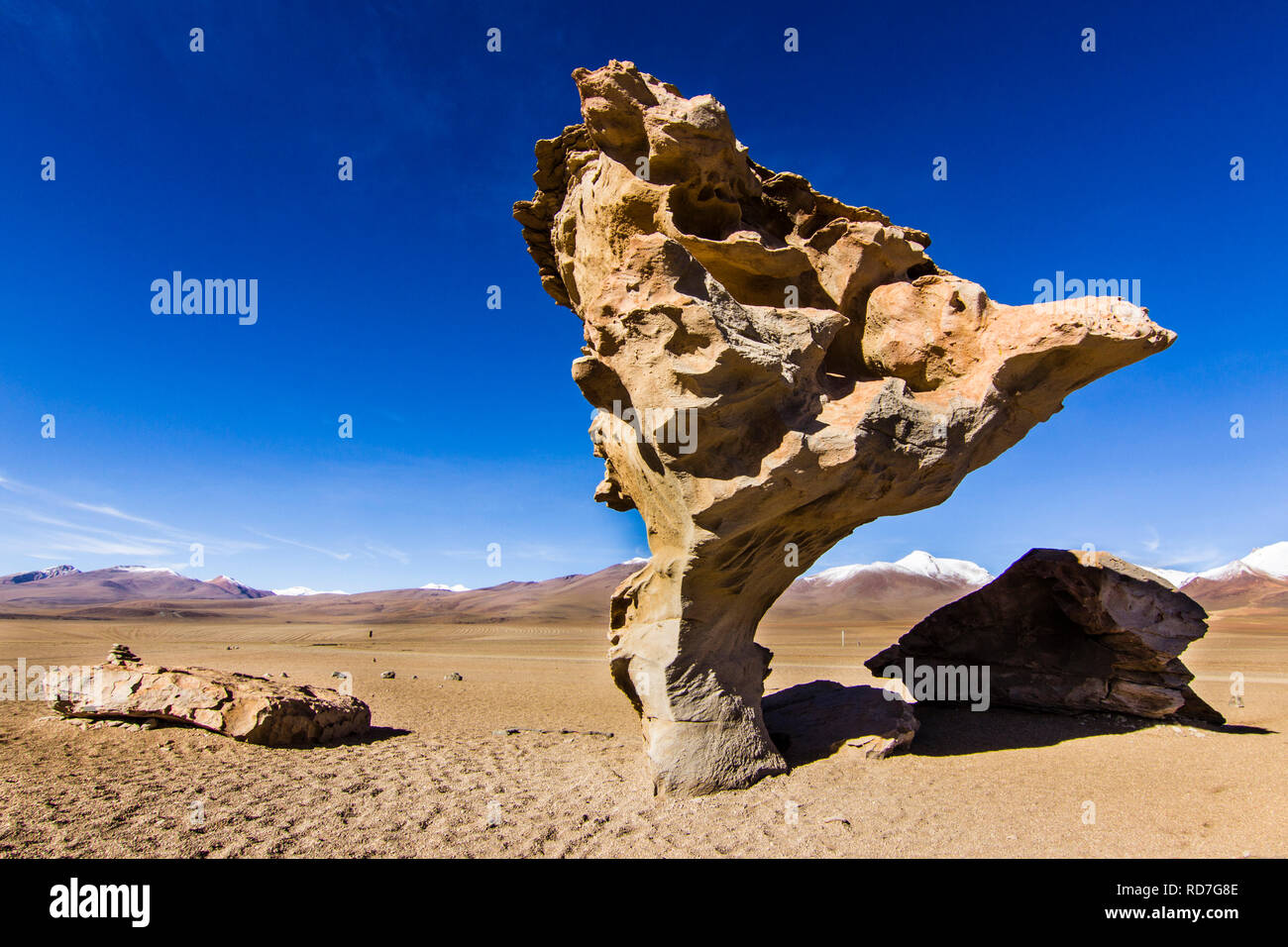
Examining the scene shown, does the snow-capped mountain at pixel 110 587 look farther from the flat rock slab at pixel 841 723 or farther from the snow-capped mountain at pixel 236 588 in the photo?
the flat rock slab at pixel 841 723

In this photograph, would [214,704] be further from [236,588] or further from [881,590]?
[236,588]

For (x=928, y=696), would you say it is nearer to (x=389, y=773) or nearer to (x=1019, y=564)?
(x=1019, y=564)

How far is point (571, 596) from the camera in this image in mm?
104688

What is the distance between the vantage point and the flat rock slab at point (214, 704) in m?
9.16

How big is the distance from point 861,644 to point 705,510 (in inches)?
1501

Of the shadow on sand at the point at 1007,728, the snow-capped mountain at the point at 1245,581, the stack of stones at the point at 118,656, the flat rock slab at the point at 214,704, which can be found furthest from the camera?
the snow-capped mountain at the point at 1245,581

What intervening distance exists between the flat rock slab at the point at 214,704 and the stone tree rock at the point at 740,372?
5032 mm

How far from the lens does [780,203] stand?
973 cm

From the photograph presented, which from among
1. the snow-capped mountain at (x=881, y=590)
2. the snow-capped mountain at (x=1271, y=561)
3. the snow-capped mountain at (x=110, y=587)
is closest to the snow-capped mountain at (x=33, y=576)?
the snow-capped mountain at (x=110, y=587)

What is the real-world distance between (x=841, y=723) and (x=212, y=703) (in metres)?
9.67

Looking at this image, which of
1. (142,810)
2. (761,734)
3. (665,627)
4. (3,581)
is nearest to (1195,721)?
(761,734)

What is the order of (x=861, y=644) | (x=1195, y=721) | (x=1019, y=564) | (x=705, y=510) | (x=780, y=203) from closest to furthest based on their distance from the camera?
1. (x=705, y=510)
2. (x=780, y=203)
3. (x=1195, y=721)
4. (x=1019, y=564)
5. (x=861, y=644)

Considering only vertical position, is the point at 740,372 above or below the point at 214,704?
above

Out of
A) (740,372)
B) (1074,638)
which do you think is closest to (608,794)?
(740,372)
